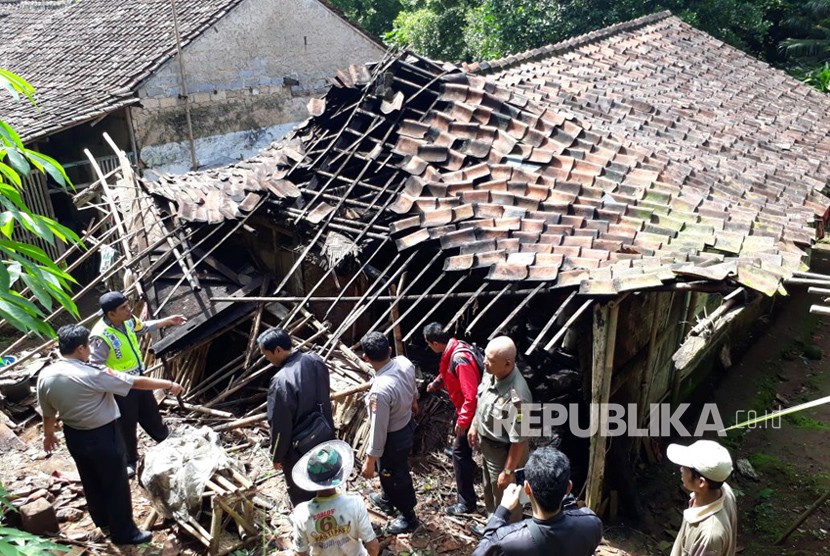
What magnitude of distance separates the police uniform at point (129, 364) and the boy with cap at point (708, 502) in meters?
4.61

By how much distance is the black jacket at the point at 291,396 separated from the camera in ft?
15.4

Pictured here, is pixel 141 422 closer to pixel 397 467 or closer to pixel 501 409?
pixel 397 467

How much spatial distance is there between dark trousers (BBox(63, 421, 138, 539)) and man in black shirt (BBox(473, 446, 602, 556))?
3124 mm

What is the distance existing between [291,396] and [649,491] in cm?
412

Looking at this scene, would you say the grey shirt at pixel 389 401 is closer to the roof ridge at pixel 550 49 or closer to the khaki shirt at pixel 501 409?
the khaki shirt at pixel 501 409

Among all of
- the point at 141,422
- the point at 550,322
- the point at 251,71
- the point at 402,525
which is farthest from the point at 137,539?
the point at 251,71

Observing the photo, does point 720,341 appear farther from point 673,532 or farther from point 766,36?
point 766,36

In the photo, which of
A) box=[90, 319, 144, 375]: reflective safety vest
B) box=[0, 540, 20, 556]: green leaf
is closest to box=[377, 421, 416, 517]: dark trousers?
box=[90, 319, 144, 375]: reflective safety vest

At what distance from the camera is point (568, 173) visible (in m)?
6.77

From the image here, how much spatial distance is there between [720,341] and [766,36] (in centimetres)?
1545

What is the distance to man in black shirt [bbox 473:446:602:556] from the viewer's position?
3131 mm

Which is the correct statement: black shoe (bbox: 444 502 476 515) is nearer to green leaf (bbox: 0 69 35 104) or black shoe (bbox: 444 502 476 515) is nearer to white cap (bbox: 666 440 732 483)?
white cap (bbox: 666 440 732 483)

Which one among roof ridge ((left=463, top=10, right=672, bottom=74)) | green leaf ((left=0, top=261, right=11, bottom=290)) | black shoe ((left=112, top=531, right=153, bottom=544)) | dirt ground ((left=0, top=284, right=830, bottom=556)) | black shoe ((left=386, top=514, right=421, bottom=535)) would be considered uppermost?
green leaf ((left=0, top=261, right=11, bottom=290))

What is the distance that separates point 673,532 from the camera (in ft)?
20.0
